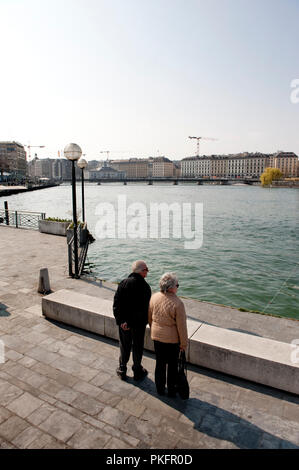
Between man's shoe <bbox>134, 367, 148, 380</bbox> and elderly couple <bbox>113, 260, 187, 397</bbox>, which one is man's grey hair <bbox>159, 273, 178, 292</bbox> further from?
man's shoe <bbox>134, 367, 148, 380</bbox>

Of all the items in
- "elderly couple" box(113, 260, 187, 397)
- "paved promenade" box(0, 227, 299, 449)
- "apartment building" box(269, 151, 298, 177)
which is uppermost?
"apartment building" box(269, 151, 298, 177)

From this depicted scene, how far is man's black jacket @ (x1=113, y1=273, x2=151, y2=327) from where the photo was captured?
169 inches

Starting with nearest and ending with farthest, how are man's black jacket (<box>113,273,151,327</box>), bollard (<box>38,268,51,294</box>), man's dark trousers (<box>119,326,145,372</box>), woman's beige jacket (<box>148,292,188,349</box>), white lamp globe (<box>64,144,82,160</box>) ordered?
woman's beige jacket (<box>148,292,188,349</box>), man's black jacket (<box>113,273,151,327</box>), man's dark trousers (<box>119,326,145,372</box>), bollard (<box>38,268,51,294</box>), white lamp globe (<box>64,144,82,160</box>)

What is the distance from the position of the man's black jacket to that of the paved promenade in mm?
951

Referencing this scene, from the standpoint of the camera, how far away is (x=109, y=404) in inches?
161

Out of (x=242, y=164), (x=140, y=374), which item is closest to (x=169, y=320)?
(x=140, y=374)

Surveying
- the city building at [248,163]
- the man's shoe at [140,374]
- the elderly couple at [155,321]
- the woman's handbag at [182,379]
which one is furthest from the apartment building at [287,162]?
the woman's handbag at [182,379]

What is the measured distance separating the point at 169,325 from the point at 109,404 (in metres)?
1.28

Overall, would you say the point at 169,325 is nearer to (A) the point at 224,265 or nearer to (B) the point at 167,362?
(B) the point at 167,362

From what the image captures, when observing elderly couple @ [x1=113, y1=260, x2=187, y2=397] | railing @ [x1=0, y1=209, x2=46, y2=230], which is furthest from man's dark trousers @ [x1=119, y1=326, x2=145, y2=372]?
railing @ [x1=0, y1=209, x2=46, y2=230]

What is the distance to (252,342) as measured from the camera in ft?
15.9

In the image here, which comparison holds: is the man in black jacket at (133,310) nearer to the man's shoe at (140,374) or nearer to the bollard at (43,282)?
the man's shoe at (140,374)

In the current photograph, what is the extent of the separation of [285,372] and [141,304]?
2085 millimetres
